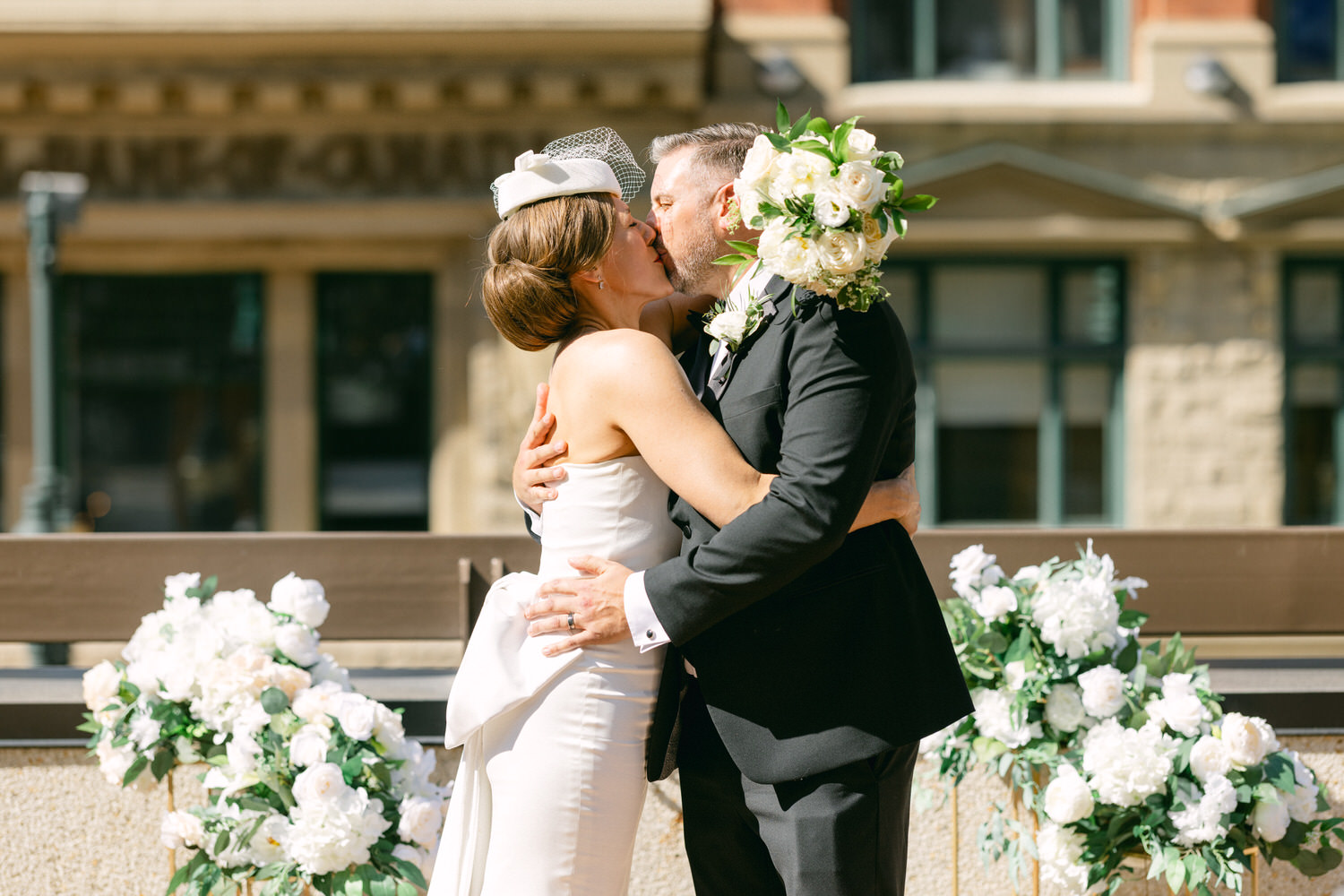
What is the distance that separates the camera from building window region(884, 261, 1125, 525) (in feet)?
31.9

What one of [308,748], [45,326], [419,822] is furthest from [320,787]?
[45,326]

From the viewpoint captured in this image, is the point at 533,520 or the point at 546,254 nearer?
the point at 546,254

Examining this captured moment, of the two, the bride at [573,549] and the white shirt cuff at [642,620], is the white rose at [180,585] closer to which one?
the bride at [573,549]

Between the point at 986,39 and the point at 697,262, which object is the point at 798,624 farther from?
the point at 986,39

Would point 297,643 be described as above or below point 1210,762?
above

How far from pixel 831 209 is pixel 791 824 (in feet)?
3.42

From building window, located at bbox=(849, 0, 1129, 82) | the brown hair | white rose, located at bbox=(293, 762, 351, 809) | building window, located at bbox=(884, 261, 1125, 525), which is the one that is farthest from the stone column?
the brown hair

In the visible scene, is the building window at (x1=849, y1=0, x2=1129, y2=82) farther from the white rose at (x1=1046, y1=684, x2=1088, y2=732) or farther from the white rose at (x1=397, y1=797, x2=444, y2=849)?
the white rose at (x1=397, y1=797, x2=444, y2=849)

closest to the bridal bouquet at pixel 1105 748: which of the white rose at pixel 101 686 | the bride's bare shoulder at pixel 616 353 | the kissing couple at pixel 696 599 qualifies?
the kissing couple at pixel 696 599

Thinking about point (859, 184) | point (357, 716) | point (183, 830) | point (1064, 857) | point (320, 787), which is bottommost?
point (1064, 857)

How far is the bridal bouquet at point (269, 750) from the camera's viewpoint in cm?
267

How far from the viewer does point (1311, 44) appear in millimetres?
9758

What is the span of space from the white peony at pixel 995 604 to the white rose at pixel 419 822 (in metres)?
1.41

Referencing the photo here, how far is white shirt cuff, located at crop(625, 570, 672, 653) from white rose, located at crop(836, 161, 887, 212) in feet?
2.39
